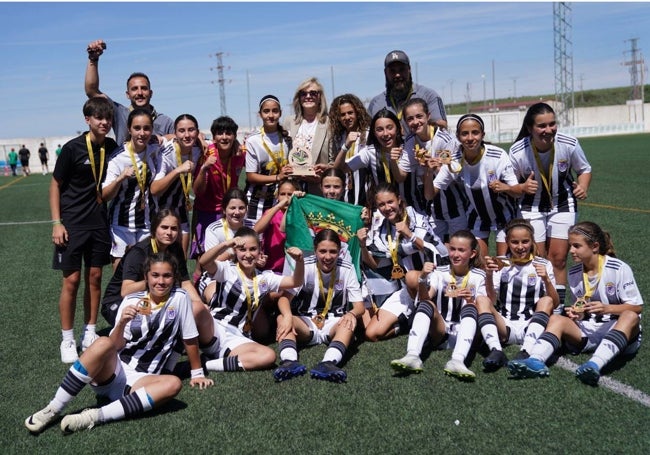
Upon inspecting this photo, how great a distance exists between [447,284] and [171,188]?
2.64 metres

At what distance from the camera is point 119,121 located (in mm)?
6113

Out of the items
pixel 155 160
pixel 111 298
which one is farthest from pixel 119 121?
pixel 111 298

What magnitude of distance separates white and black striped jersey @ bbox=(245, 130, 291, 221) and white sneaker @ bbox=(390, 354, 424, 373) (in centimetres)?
231

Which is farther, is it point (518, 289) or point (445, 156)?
point (445, 156)

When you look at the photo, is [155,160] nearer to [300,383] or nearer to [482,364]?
[300,383]

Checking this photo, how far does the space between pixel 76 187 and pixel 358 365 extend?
2825 mm

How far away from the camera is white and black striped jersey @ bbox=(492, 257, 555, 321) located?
17.0 feet

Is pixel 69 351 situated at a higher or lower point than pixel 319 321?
lower

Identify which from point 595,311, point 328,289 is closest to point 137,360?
point 328,289

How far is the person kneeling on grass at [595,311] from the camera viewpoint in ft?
15.1

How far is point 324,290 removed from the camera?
216 inches

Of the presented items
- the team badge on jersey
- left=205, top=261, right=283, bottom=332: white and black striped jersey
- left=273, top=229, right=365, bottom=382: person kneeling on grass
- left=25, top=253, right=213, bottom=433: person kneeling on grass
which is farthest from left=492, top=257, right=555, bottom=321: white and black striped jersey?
left=25, top=253, right=213, bottom=433: person kneeling on grass

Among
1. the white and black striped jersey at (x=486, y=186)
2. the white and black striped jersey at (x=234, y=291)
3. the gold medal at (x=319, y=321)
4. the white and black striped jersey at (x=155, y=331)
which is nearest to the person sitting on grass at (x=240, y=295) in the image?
the white and black striped jersey at (x=234, y=291)

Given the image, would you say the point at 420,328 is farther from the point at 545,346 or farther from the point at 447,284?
the point at 545,346
